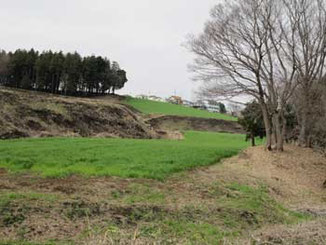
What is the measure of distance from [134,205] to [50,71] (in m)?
56.6

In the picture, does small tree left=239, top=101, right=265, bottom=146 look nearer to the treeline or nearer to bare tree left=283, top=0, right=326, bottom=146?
bare tree left=283, top=0, right=326, bottom=146

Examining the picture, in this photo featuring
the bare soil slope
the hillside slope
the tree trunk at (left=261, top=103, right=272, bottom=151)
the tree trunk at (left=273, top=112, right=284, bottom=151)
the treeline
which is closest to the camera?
the tree trunk at (left=273, top=112, right=284, bottom=151)

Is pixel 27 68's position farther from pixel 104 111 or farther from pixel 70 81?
pixel 104 111

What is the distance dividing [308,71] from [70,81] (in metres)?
47.4

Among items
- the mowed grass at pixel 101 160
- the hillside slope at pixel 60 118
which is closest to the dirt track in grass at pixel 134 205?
the mowed grass at pixel 101 160

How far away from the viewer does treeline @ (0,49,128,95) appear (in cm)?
6141

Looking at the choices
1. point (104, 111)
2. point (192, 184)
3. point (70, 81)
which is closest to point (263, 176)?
point (192, 184)

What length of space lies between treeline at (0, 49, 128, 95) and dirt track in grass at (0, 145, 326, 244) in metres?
50.7

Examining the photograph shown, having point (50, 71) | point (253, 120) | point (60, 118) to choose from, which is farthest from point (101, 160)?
point (50, 71)

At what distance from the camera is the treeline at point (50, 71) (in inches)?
2418

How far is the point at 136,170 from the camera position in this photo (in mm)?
13000

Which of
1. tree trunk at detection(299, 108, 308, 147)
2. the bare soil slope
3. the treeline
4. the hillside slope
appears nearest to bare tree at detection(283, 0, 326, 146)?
tree trunk at detection(299, 108, 308, 147)

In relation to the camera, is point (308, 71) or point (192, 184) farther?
point (308, 71)

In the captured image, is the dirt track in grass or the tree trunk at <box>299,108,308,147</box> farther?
the tree trunk at <box>299,108,308,147</box>
